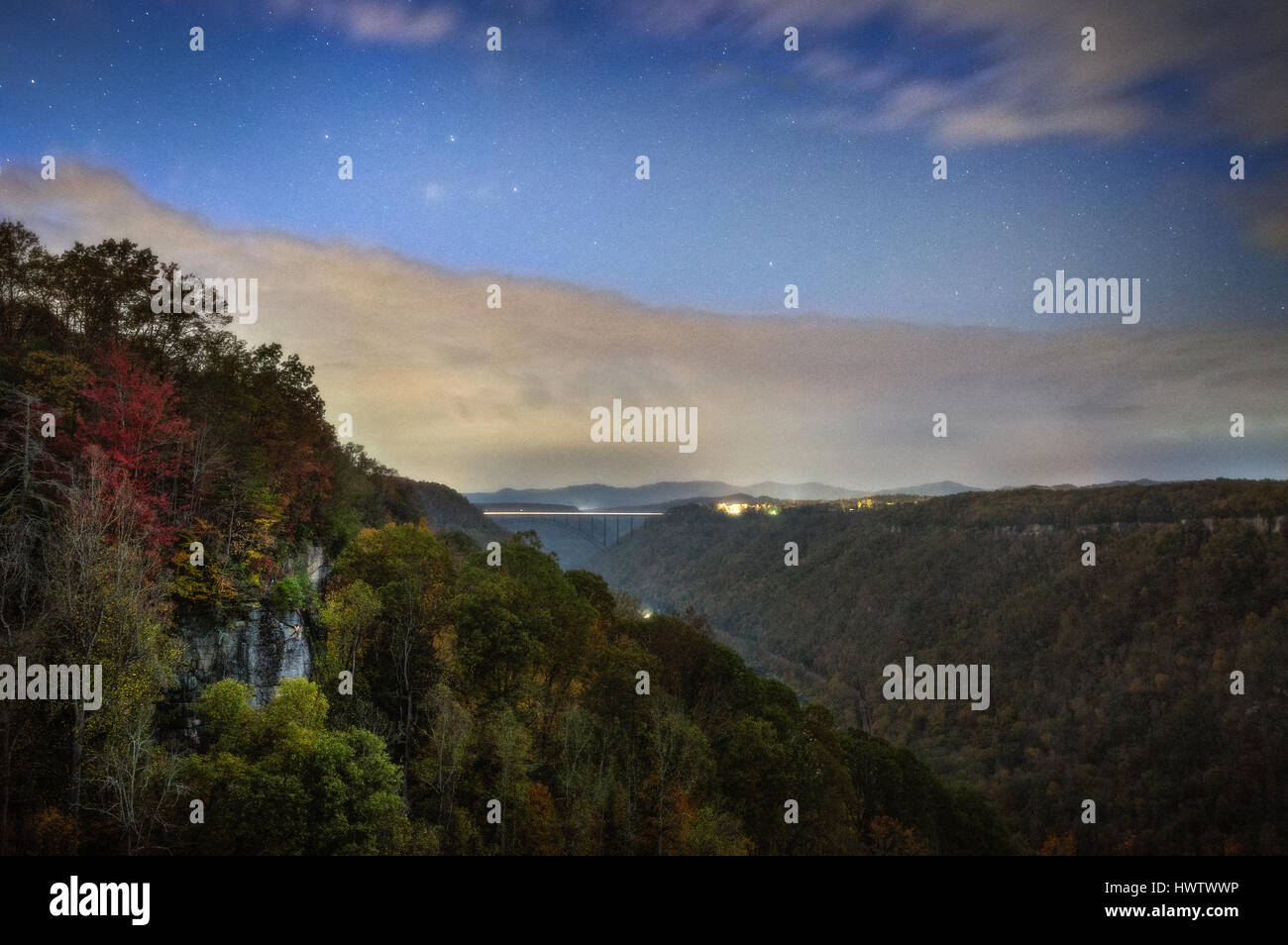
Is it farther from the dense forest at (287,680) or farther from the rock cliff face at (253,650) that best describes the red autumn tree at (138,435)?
the rock cliff face at (253,650)

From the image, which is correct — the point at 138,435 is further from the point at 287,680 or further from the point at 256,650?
the point at 287,680

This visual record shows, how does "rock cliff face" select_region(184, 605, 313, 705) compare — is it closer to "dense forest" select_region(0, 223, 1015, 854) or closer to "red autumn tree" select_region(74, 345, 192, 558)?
"dense forest" select_region(0, 223, 1015, 854)

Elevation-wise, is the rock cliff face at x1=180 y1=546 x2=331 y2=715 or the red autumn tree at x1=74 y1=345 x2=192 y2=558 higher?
the red autumn tree at x1=74 y1=345 x2=192 y2=558

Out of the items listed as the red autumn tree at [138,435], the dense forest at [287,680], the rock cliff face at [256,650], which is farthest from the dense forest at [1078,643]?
the red autumn tree at [138,435]

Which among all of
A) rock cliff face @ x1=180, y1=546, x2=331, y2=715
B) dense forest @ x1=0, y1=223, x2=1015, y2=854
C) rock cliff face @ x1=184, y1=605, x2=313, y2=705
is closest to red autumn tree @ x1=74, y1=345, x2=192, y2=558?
dense forest @ x1=0, y1=223, x2=1015, y2=854
